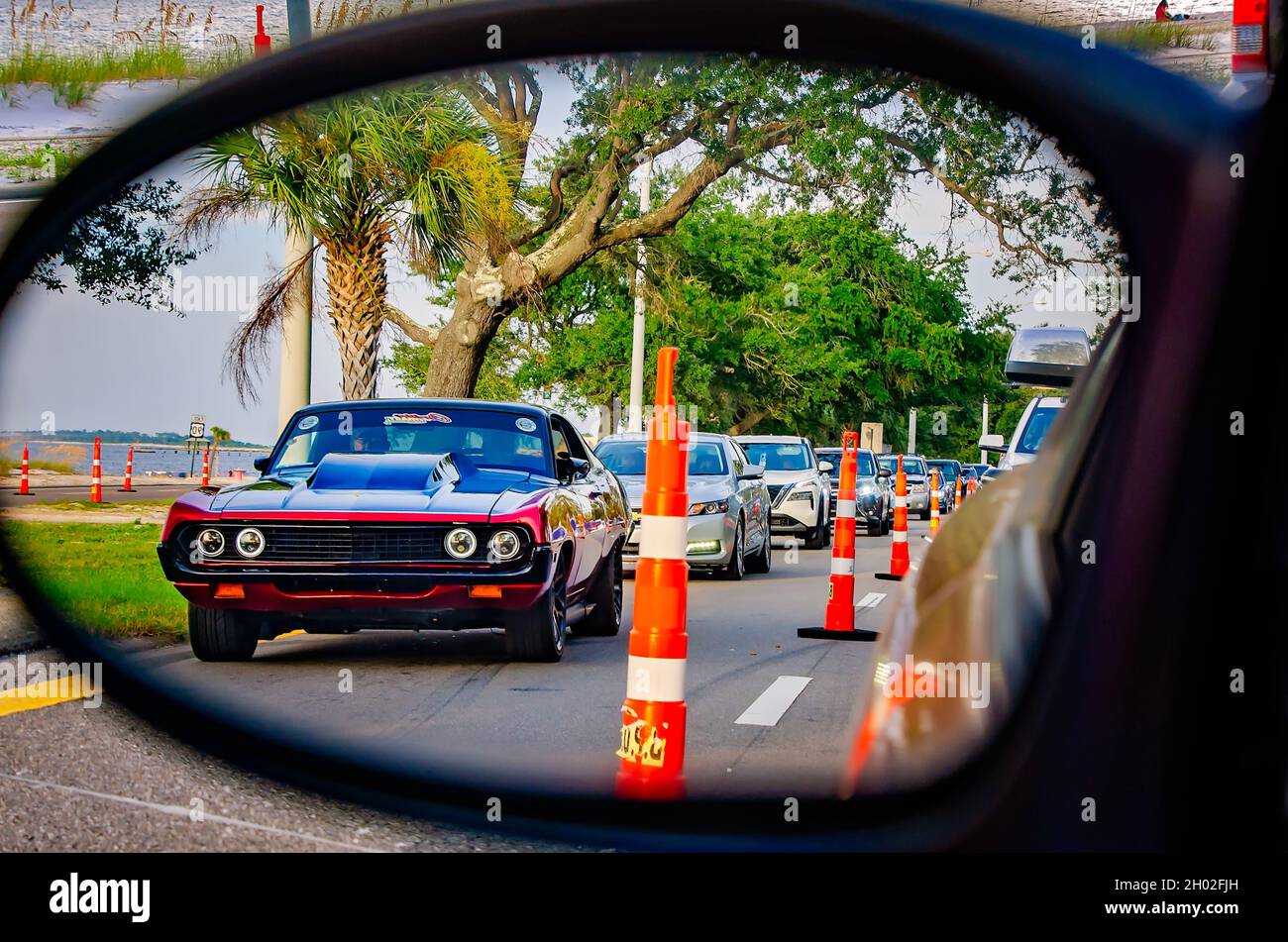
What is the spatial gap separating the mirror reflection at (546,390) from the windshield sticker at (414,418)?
0.01 m

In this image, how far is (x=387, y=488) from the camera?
237 inches

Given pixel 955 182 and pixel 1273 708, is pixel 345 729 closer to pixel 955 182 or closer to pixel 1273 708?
pixel 955 182

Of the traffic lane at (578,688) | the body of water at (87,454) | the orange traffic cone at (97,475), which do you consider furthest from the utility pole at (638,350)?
the body of water at (87,454)

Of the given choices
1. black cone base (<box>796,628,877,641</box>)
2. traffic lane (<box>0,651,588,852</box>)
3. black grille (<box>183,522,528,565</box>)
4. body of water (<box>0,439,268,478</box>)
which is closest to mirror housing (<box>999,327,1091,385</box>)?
body of water (<box>0,439,268,478</box>)

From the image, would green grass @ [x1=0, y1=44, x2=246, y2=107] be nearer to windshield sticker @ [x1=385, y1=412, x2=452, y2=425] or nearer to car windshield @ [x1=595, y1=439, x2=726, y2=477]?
car windshield @ [x1=595, y1=439, x2=726, y2=477]

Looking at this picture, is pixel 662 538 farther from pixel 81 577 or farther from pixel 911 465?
pixel 81 577

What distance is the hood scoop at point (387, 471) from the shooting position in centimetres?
586

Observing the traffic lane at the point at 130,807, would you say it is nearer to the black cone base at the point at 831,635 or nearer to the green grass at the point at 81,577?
the green grass at the point at 81,577

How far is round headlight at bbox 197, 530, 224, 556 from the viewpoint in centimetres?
568

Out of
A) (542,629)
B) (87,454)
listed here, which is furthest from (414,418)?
(87,454)

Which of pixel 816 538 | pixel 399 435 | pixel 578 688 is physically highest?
pixel 399 435

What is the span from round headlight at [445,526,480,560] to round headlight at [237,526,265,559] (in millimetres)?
843

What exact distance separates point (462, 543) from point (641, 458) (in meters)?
8.57

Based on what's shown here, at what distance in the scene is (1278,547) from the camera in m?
0.94
